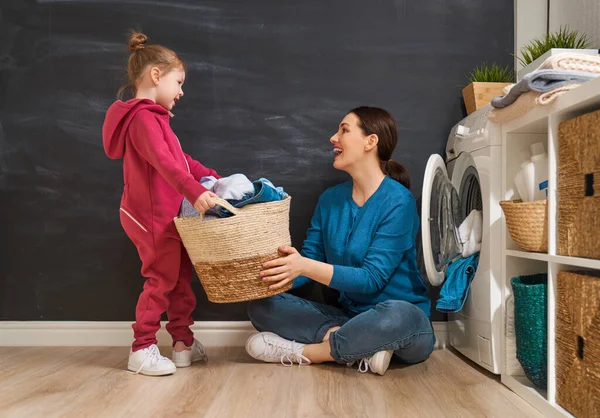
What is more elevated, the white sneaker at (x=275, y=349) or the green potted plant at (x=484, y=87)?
the green potted plant at (x=484, y=87)

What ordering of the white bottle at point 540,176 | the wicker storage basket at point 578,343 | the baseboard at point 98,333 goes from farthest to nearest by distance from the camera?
the baseboard at point 98,333 → the white bottle at point 540,176 → the wicker storage basket at point 578,343

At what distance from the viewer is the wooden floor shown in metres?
1.58

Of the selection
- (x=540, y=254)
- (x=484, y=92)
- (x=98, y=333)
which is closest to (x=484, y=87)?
(x=484, y=92)

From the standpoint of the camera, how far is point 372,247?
2.16 meters

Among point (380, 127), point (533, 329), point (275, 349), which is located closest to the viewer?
point (533, 329)

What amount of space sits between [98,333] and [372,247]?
1254 mm

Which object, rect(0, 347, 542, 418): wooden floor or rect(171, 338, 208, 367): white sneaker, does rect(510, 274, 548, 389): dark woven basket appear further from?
rect(171, 338, 208, 367): white sneaker

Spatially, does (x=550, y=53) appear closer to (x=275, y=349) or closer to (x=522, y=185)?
(x=522, y=185)

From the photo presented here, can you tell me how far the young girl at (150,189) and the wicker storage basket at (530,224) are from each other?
1.10 metres

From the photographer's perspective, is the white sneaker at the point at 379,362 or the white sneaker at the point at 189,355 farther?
the white sneaker at the point at 189,355

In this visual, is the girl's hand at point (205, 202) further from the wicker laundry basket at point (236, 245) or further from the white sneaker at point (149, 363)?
the white sneaker at point (149, 363)

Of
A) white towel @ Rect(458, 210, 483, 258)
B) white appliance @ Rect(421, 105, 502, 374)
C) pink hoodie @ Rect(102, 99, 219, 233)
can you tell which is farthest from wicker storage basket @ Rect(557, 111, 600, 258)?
pink hoodie @ Rect(102, 99, 219, 233)

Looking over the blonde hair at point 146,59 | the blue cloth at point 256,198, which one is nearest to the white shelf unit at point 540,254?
the blue cloth at point 256,198

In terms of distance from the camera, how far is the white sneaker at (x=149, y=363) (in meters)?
1.98
